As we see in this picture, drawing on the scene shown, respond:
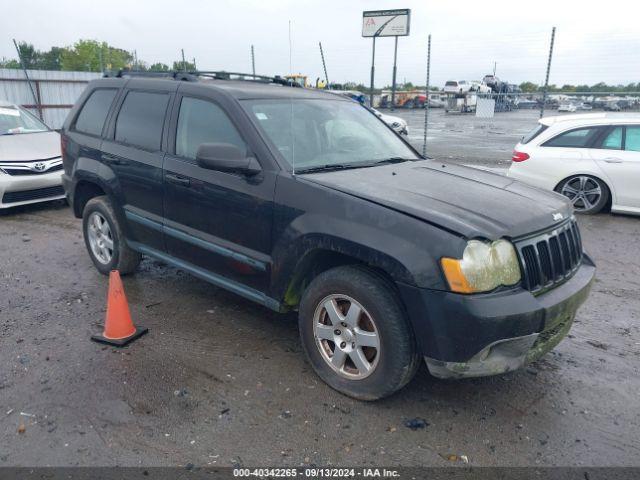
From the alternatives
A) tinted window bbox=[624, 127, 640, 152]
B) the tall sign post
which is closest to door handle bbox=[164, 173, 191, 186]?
tinted window bbox=[624, 127, 640, 152]

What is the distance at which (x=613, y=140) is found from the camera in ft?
25.3

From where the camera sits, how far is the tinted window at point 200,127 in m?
3.80

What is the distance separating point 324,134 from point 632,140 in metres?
5.77

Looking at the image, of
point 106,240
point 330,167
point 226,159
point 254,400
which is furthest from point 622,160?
point 106,240

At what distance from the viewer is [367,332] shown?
3.07 m

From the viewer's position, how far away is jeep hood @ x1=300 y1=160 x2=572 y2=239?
288 centimetres

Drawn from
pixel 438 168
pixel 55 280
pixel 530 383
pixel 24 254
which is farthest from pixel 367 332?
pixel 24 254

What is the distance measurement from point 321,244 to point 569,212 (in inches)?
67.3

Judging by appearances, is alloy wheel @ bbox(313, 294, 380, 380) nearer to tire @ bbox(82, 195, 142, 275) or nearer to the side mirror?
the side mirror

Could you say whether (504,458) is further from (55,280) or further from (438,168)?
(55,280)

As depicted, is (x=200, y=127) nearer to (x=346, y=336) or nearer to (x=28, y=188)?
(x=346, y=336)

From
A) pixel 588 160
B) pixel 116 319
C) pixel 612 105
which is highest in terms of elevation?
pixel 612 105

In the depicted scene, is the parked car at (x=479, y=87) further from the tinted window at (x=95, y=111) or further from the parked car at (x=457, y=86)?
the tinted window at (x=95, y=111)

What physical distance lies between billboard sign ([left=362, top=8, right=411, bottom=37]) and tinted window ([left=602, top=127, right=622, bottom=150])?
1051cm
